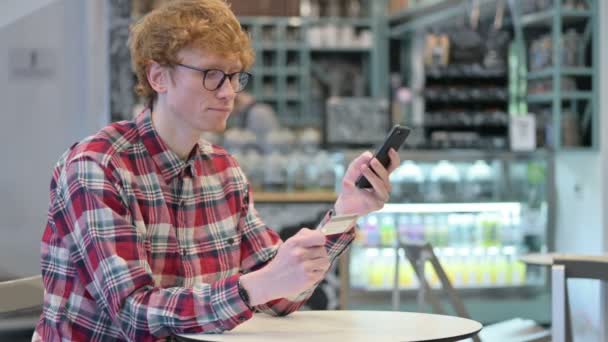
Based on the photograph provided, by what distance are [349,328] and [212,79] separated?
64 cm

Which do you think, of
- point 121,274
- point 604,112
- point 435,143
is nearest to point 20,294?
point 121,274

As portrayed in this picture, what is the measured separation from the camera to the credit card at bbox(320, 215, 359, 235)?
6.48ft

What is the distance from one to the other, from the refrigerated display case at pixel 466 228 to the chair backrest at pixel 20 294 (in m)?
4.41

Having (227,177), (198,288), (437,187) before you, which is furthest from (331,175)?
(198,288)

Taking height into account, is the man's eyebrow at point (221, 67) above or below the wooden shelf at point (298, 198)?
above

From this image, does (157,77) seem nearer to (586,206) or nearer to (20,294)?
(20,294)

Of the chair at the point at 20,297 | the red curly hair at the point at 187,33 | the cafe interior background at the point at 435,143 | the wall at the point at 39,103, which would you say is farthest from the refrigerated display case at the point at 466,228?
the red curly hair at the point at 187,33

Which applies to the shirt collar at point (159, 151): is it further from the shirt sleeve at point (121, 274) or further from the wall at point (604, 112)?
the wall at point (604, 112)

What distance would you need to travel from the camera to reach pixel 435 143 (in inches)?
281

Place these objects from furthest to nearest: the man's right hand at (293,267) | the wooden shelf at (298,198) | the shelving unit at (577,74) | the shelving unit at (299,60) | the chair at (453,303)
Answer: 1. the shelving unit at (299,60)
2. the shelving unit at (577,74)
3. the wooden shelf at (298,198)
4. the chair at (453,303)
5. the man's right hand at (293,267)

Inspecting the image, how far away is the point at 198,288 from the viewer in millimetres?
1991

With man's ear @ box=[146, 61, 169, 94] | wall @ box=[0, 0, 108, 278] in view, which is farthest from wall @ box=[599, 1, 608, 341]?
man's ear @ box=[146, 61, 169, 94]

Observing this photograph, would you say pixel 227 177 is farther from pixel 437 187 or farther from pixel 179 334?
pixel 437 187

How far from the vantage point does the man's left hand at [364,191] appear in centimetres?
226
